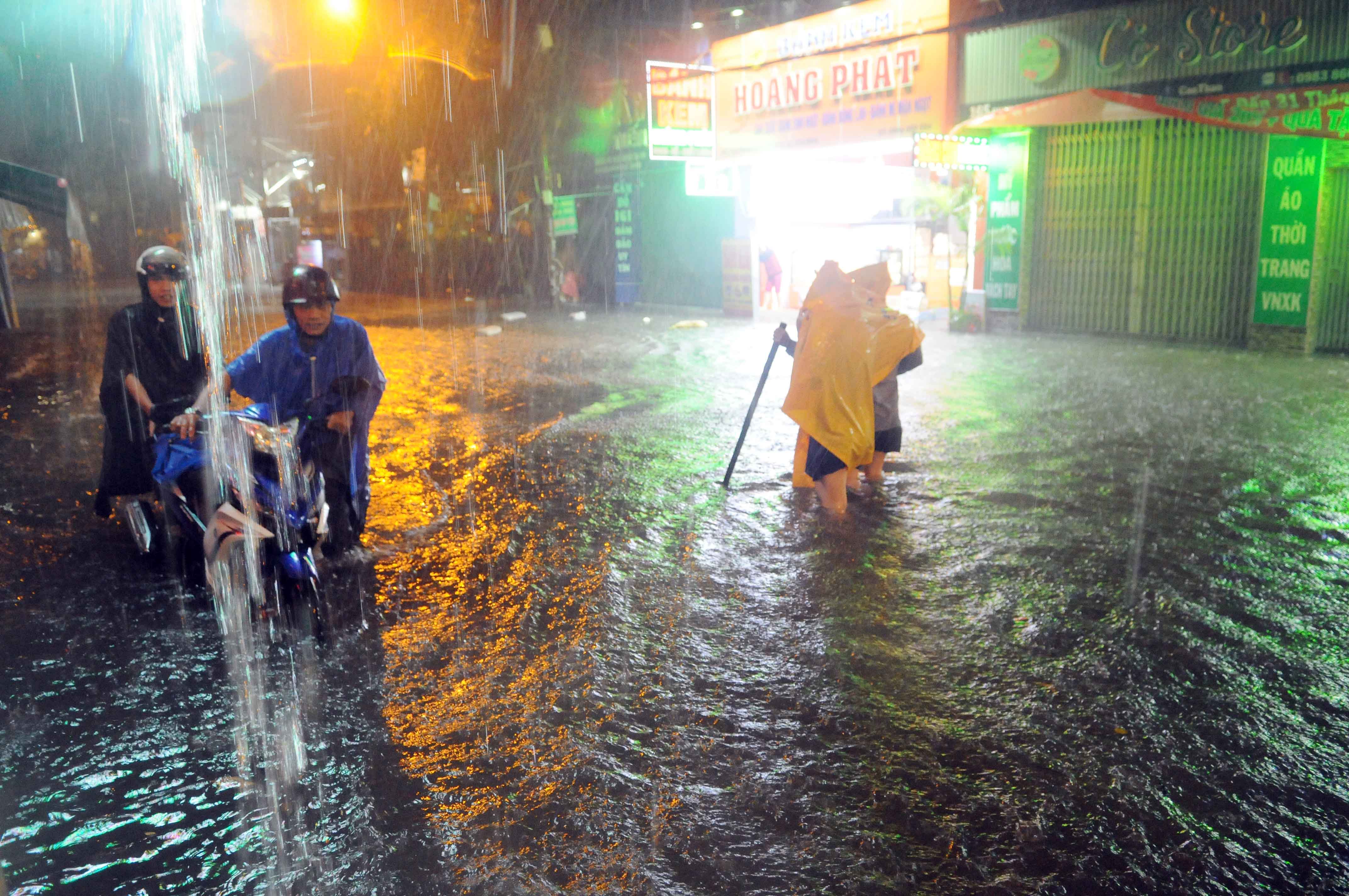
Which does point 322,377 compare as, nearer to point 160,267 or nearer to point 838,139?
point 160,267

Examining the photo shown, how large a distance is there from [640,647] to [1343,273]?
510 inches

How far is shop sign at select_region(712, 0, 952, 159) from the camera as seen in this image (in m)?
17.1

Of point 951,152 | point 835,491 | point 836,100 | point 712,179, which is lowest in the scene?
point 835,491

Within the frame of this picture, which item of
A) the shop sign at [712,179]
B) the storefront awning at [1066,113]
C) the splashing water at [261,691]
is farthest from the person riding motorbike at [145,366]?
the shop sign at [712,179]

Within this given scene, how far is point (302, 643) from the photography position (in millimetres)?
4535

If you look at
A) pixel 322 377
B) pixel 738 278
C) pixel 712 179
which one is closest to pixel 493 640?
pixel 322 377

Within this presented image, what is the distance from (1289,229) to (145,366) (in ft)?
45.9

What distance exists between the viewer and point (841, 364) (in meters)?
6.49

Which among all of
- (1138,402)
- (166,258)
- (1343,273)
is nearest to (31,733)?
(166,258)

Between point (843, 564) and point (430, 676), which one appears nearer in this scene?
point (430, 676)

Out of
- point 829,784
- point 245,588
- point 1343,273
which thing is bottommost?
point 829,784

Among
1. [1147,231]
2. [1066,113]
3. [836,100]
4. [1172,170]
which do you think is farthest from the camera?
[836,100]

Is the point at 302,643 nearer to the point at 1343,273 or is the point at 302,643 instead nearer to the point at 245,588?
the point at 245,588

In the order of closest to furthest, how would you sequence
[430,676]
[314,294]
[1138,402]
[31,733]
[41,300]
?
[31,733]
[430,676]
[314,294]
[1138,402]
[41,300]
